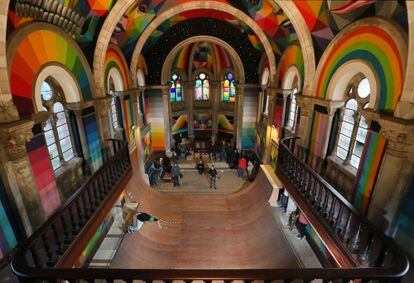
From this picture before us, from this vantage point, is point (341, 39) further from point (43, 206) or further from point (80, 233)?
point (43, 206)

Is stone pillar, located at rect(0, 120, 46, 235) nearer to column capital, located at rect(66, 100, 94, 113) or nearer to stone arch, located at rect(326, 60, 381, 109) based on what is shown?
column capital, located at rect(66, 100, 94, 113)

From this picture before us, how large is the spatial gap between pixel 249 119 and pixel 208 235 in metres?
9.02

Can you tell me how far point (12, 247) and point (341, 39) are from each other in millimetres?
8363

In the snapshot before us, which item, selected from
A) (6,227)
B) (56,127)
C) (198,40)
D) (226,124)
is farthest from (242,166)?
(6,227)

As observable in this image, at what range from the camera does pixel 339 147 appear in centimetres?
645

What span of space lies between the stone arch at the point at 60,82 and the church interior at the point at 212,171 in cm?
4

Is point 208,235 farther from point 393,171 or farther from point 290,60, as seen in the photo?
point 290,60

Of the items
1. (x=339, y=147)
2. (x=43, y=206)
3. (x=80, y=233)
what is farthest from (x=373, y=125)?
(x=43, y=206)

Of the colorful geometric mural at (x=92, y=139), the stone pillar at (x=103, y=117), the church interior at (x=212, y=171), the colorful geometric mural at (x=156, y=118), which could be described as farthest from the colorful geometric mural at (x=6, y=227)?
the colorful geometric mural at (x=156, y=118)

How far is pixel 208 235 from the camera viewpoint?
7629 mm

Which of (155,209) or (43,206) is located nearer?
(43,206)

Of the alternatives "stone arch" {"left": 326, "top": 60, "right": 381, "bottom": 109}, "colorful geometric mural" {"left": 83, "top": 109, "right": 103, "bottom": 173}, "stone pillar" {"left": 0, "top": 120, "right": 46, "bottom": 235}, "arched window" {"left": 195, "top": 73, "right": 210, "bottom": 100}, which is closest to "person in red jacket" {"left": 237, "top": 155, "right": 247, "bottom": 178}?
"stone arch" {"left": 326, "top": 60, "right": 381, "bottom": 109}

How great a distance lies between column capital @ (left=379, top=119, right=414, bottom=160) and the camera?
12.0 ft

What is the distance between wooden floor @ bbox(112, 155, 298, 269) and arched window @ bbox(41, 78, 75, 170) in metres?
2.89
